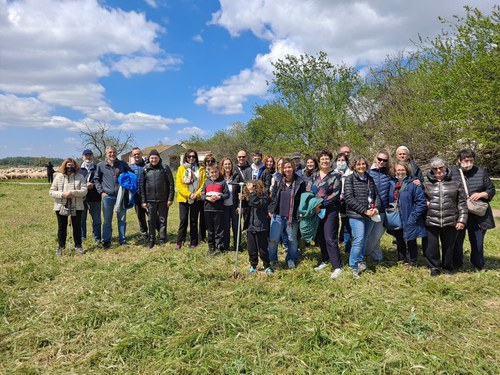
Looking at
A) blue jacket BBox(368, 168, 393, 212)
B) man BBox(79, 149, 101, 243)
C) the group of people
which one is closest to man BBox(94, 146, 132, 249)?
man BBox(79, 149, 101, 243)

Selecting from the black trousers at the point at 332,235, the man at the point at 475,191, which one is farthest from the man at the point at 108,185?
the man at the point at 475,191

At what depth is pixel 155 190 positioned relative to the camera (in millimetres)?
7137

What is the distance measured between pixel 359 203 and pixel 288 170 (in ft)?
4.16

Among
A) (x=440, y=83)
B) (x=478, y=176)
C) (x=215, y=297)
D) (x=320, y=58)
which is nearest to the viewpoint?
(x=215, y=297)

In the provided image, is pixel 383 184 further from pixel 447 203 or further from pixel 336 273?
pixel 336 273

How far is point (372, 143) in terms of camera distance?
26.3 meters

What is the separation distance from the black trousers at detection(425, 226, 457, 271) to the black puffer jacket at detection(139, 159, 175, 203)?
5.05 meters

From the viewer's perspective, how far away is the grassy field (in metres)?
3.25

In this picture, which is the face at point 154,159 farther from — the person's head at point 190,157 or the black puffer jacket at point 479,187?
the black puffer jacket at point 479,187

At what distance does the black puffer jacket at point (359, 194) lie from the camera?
535 centimetres

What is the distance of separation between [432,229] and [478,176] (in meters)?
1.11

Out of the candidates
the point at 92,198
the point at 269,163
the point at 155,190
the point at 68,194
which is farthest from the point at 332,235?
the point at 92,198

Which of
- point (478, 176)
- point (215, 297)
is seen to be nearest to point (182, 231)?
point (215, 297)

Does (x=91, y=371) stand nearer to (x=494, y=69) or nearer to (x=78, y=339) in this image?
(x=78, y=339)
